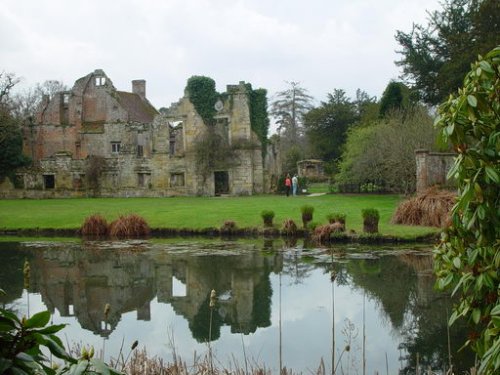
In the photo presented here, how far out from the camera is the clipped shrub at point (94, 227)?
23.0 meters

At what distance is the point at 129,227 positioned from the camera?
74.0 feet

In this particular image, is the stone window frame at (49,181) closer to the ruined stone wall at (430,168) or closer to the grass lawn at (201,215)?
the grass lawn at (201,215)

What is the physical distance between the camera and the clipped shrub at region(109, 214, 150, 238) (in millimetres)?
22453

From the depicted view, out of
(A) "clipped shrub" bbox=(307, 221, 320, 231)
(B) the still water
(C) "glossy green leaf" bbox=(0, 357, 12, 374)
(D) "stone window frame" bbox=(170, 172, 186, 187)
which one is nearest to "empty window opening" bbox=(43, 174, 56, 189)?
(D) "stone window frame" bbox=(170, 172, 186, 187)

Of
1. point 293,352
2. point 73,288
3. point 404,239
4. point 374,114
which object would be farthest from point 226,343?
point 374,114

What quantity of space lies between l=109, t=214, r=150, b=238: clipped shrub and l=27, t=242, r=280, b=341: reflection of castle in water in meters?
3.20

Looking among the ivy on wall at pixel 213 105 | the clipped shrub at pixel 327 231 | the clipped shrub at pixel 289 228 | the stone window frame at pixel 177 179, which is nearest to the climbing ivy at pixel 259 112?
the ivy on wall at pixel 213 105

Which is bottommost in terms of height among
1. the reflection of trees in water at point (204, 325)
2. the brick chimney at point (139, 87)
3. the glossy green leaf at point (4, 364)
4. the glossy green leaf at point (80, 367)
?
the reflection of trees in water at point (204, 325)

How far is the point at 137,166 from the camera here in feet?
140

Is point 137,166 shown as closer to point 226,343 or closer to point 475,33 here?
point 475,33

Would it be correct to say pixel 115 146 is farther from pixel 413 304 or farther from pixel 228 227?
pixel 413 304

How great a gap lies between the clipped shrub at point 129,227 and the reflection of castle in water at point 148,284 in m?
3.20

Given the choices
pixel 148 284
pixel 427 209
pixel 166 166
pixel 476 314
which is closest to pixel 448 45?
pixel 427 209

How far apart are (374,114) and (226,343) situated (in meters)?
39.1
